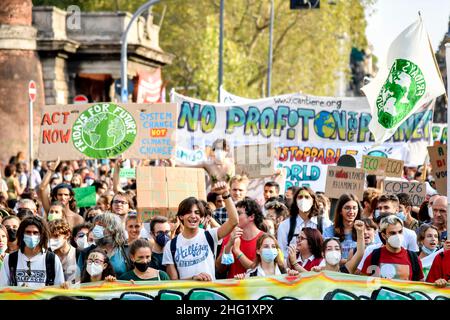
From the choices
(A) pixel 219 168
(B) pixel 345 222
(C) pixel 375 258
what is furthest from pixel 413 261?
(A) pixel 219 168

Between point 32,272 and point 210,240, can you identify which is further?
point 210,240

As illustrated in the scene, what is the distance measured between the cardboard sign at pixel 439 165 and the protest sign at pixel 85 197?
3.76 meters

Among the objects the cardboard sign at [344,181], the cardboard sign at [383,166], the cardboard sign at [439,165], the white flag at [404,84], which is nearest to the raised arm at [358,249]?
the white flag at [404,84]

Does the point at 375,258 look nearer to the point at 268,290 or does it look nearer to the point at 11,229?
the point at 268,290

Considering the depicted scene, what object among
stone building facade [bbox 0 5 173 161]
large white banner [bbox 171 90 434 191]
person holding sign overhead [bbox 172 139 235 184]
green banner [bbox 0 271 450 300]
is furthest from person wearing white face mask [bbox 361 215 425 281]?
stone building facade [bbox 0 5 173 161]

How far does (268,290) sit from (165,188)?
16.6 ft

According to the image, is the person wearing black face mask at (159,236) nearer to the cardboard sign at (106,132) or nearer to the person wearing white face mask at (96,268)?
the person wearing white face mask at (96,268)

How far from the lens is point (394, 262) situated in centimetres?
930

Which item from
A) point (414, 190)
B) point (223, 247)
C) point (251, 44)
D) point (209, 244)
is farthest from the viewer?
point (251, 44)

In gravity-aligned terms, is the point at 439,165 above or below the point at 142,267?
above

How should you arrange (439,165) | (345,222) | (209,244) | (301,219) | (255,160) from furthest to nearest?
(255,160) → (439,165) → (301,219) → (345,222) → (209,244)

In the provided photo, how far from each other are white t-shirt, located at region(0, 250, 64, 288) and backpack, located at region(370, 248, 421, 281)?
2.18m

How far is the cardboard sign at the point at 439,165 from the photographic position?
1377 cm

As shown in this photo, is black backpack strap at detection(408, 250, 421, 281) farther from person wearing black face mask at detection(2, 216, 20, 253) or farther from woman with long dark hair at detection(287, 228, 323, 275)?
person wearing black face mask at detection(2, 216, 20, 253)
